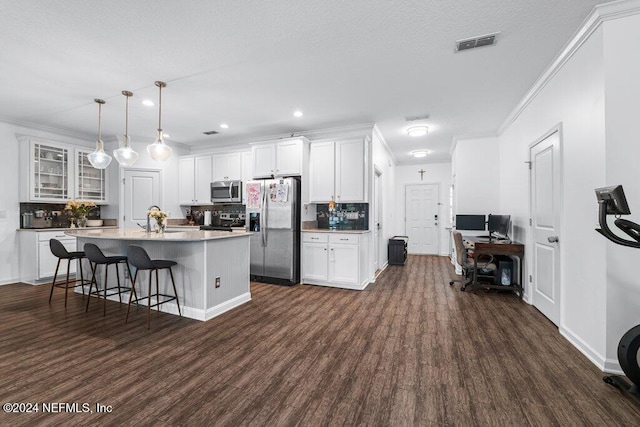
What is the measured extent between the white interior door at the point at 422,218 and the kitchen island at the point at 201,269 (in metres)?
5.99

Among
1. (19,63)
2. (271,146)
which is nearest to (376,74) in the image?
(271,146)

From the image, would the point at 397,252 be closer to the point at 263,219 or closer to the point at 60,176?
the point at 263,219

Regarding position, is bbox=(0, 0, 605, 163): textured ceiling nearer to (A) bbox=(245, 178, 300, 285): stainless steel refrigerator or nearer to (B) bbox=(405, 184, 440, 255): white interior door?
(A) bbox=(245, 178, 300, 285): stainless steel refrigerator

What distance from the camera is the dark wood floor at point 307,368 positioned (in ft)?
5.71

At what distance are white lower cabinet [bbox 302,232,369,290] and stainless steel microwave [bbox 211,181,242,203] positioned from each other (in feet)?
6.05

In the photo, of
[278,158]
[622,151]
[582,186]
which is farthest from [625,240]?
[278,158]

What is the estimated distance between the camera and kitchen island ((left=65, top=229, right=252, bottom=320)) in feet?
10.6

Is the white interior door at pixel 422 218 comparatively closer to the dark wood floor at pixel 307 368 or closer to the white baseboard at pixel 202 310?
the dark wood floor at pixel 307 368

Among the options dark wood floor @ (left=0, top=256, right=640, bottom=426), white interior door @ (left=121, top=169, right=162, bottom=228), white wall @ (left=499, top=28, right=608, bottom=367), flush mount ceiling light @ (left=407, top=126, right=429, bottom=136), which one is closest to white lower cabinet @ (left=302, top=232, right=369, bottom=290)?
dark wood floor @ (left=0, top=256, right=640, bottom=426)

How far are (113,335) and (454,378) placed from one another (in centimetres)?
316

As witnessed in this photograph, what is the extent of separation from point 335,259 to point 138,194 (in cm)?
440

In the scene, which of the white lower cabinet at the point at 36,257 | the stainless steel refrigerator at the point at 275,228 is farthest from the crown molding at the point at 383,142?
the white lower cabinet at the point at 36,257

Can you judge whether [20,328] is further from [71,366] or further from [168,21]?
[168,21]

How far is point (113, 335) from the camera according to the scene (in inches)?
111
